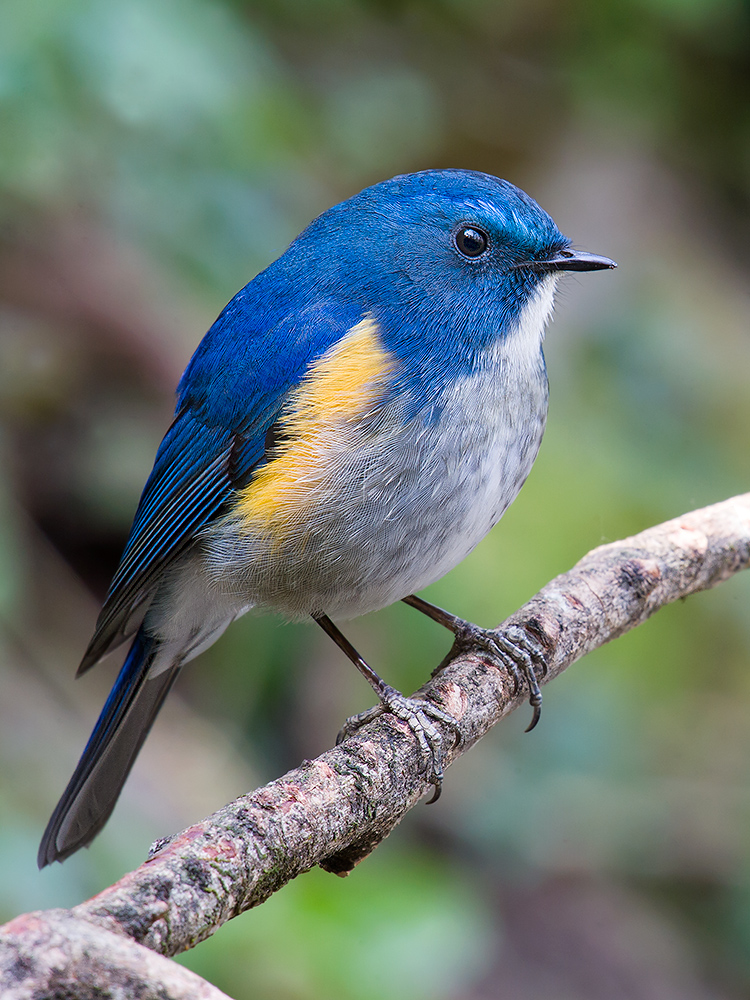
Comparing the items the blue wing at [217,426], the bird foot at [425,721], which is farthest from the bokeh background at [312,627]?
the bird foot at [425,721]

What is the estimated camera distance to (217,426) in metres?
2.86

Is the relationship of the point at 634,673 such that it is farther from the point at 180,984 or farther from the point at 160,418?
the point at 180,984

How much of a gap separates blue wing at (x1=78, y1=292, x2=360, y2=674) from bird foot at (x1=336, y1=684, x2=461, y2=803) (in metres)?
0.67

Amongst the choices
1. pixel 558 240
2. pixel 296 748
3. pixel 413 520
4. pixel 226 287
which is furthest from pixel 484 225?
pixel 296 748

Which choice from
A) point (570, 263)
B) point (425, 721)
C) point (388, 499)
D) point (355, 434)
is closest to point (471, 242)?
point (570, 263)

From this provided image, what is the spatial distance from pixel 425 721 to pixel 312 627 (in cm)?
144

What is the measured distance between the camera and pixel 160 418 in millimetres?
4195

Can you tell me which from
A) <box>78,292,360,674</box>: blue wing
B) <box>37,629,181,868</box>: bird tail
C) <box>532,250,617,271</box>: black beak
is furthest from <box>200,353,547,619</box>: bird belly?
<box>37,629,181,868</box>: bird tail

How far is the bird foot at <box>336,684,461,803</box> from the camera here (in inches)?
91.4

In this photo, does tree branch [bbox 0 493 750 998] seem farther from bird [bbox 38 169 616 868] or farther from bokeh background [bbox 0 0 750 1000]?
bokeh background [bbox 0 0 750 1000]

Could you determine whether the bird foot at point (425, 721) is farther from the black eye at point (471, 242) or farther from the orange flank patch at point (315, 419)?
the black eye at point (471, 242)

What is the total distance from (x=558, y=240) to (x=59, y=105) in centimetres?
163

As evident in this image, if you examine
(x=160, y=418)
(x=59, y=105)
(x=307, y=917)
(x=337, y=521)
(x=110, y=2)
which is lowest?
(x=307, y=917)

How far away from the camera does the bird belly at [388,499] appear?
2.52m
